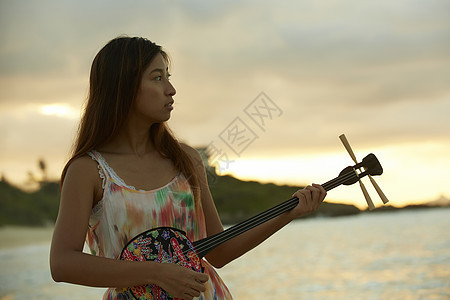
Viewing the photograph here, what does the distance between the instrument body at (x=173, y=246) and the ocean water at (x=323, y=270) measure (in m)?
15.7

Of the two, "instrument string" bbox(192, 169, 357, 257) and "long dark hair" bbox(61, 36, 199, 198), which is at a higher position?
"long dark hair" bbox(61, 36, 199, 198)

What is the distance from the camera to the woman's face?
1.96m

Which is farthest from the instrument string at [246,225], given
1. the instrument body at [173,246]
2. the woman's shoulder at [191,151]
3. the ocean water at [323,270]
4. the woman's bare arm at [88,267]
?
the ocean water at [323,270]

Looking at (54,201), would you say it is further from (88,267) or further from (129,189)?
(88,267)

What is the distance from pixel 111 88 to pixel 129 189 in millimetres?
332

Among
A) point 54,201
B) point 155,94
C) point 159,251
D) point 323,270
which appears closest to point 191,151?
point 155,94

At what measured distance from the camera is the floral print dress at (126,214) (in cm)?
192

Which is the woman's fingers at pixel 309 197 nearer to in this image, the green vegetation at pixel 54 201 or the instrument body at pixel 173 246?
the instrument body at pixel 173 246

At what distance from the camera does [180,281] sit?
5.93 ft
